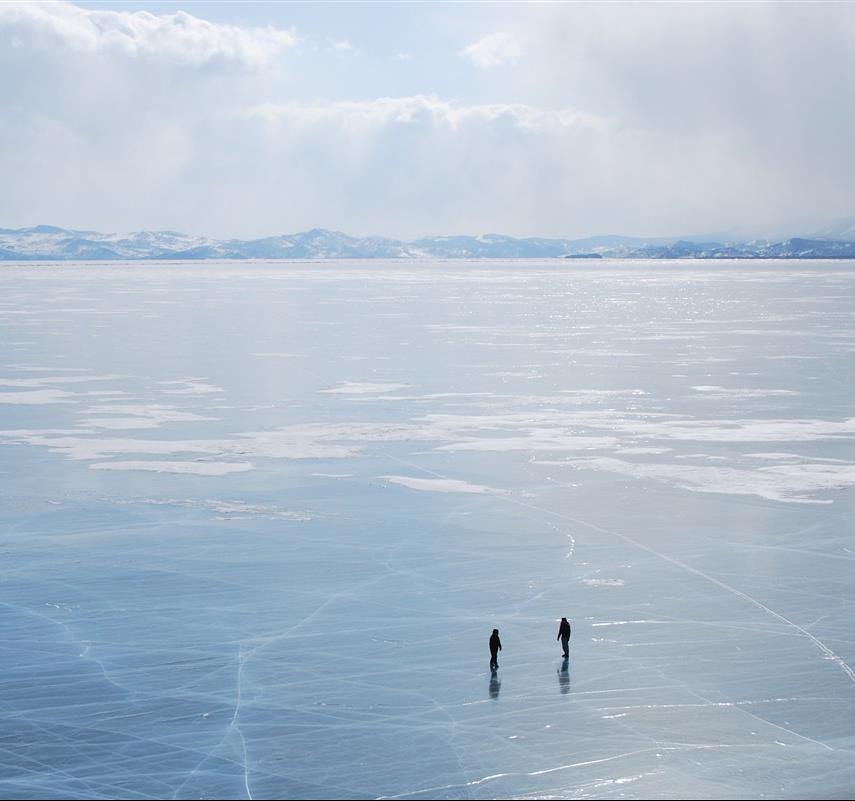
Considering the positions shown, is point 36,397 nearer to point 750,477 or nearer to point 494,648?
point 750,477

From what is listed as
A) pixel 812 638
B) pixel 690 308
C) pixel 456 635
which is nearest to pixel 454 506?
pixel 456 635

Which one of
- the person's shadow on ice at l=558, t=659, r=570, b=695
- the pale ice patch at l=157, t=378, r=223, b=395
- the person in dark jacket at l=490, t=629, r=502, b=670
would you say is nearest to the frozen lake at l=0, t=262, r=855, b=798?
the person's shadow on ice at l=558, t=659, r=570, b=695

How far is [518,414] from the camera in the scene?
38.1 m

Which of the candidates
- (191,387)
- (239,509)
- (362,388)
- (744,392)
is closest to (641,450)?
(744,392)

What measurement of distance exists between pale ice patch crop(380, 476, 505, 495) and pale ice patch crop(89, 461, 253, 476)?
3.91 metres

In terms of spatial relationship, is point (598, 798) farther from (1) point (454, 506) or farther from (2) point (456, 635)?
(1) point (454, 506)

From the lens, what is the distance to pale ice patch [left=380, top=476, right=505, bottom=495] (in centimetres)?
2775

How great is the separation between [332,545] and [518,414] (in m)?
15.9

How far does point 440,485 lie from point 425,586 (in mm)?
7626

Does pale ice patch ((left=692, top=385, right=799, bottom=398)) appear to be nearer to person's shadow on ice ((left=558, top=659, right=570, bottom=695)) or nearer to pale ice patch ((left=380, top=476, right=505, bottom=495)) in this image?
pale ice patch ((left=380, top=476, right=505, bottom=495))

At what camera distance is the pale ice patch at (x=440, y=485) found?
91.0 feet

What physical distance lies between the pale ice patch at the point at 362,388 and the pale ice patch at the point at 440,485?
45.7ft

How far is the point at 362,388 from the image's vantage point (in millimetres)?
43812

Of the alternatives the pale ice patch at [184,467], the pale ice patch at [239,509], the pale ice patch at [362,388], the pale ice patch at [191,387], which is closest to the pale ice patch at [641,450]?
the pale ice patch at [184,467]
